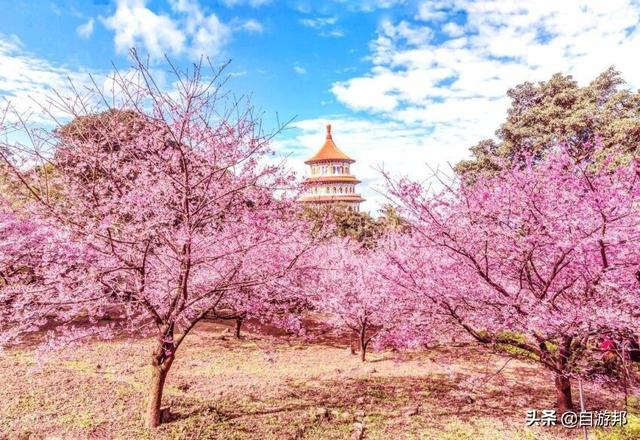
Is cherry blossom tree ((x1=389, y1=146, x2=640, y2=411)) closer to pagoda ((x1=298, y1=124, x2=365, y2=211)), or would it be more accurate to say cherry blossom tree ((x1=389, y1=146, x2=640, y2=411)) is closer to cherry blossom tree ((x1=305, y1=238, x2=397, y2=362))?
cherry blossom tree ((x1=305, y1=238, x2=397, y2=362))

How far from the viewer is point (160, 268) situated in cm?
631

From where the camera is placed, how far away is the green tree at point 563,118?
16766mm

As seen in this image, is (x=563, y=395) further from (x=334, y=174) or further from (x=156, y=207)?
(x=334, y=174)

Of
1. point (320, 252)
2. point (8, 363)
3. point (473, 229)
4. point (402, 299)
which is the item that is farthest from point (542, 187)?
point (8, 363)

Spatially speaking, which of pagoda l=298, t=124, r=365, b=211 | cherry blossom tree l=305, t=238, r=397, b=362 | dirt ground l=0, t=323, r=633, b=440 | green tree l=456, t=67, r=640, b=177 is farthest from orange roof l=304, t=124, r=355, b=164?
Result: dirt ground l=0, t=323, r=633, b=440

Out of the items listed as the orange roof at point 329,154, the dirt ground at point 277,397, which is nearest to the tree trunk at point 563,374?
the dirt ground at point 277,397

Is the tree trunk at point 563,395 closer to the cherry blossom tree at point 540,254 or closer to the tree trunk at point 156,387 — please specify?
the cherry blossom tree at point 540,254

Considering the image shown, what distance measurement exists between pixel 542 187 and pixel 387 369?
5841 mm

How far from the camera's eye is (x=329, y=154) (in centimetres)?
4641

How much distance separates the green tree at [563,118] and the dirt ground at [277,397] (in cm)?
1023

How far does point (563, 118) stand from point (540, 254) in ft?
55.9

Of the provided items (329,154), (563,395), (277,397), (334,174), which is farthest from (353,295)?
(329,154)

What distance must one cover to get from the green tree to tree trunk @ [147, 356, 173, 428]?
13991 mm

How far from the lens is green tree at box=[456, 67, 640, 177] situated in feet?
55.0
